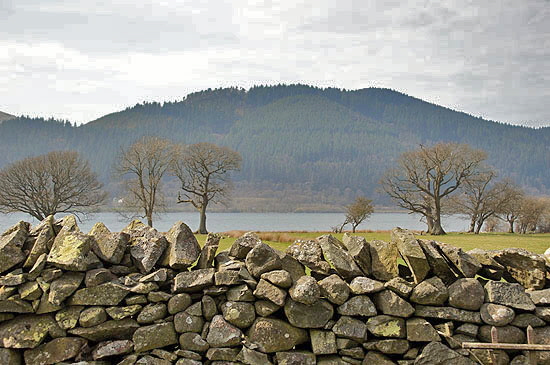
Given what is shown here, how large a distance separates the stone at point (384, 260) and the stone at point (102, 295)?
3963 mm

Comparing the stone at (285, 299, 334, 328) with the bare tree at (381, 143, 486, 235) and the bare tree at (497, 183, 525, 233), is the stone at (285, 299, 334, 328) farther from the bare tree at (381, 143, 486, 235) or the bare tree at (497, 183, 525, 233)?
the bare tree at (497, 183, 525, 233)

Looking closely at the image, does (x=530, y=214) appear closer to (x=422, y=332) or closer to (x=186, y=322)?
(x=422, y=332)

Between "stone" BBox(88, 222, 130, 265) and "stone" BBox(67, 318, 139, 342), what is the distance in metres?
0.96

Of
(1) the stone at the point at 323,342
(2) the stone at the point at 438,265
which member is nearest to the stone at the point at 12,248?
(1) the stone at the point at 323,342

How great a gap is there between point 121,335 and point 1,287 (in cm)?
193

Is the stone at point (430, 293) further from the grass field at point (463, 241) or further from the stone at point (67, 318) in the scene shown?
the grass field at point (463, 241)

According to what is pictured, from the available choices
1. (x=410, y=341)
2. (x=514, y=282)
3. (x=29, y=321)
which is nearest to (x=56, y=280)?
(x=29, y=321)

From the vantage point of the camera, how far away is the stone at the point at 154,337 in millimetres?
6629

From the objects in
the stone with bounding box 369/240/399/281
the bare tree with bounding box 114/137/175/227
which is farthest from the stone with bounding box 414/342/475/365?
the bare tree with bounding box 114/137/175/227

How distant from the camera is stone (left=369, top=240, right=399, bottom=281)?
23.3ft

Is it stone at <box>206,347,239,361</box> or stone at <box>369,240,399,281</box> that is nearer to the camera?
stone at <box>206,347,239,361</box>

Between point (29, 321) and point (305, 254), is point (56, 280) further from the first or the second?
point (305, 254)

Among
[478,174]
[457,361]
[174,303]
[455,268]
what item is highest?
[478,174]

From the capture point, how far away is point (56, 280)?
656cm
